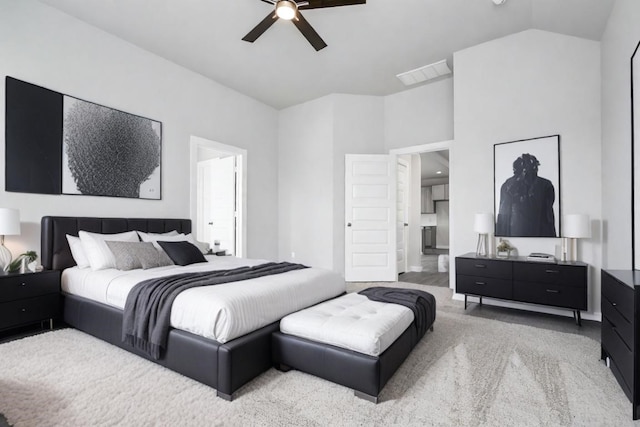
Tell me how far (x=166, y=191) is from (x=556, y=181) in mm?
4757

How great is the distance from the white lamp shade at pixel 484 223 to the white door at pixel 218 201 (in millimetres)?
3753

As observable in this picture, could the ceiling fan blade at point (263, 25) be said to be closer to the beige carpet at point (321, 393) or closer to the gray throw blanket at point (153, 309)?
the gray throw blanket at point (153, 309)

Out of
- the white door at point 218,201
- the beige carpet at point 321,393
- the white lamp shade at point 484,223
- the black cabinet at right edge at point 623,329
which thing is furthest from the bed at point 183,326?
the black cabinet at right edge at point 623,329

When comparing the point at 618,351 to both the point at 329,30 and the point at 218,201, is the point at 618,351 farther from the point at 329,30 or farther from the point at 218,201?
the point at 218,201

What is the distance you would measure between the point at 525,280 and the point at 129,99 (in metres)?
4.95

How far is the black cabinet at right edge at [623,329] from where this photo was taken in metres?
1.63

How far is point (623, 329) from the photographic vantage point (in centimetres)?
180

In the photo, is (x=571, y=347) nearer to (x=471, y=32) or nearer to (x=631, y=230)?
(x=631, y=230)

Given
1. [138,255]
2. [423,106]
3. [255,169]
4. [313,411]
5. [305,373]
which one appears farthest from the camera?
[255,169]

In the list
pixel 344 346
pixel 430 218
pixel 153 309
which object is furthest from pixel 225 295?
pixel 430 218

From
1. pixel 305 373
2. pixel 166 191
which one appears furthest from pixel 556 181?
pixel 166 191

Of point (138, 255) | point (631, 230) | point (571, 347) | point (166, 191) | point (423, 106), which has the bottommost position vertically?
point (571, 347)

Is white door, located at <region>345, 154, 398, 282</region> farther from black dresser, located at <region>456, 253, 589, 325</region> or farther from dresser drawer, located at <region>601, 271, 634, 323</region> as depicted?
dresser drawer, located at <region>601, 271, 634, 323</region>

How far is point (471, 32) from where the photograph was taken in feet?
12.4
